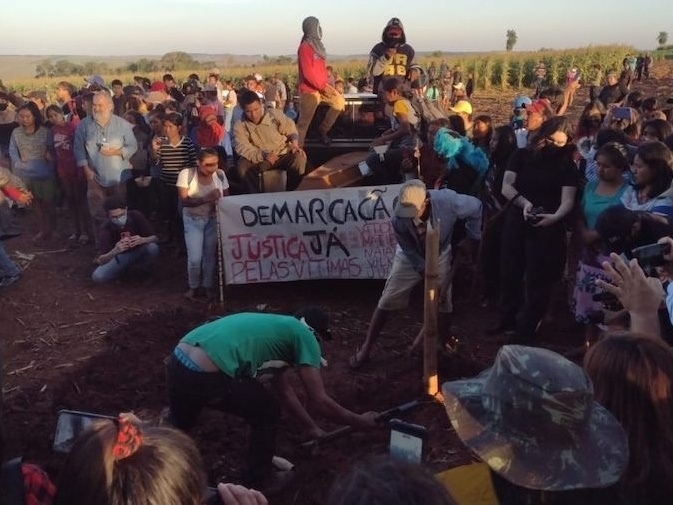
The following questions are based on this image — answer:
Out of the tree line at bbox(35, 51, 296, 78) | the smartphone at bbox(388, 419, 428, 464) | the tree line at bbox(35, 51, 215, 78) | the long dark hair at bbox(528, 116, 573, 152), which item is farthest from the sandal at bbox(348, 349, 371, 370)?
the tree line at bbox(35, 51, 215, 78)

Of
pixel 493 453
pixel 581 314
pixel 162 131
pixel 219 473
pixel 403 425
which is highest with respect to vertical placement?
pixel 162 131

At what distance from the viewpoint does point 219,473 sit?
4.39m

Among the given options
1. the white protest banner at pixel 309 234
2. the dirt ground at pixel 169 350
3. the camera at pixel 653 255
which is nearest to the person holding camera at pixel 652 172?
the camera at pixel 653 255

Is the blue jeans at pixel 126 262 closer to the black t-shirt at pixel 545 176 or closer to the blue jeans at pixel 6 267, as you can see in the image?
the blue jeans at pixel 6 267

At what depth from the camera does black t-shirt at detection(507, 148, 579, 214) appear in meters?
5.57

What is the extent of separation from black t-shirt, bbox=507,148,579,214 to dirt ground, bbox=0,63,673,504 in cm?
141

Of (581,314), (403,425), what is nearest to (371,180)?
(581,314)

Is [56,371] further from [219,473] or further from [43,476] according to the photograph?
[43,476]

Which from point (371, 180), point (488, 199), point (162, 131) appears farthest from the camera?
point (162, 131)

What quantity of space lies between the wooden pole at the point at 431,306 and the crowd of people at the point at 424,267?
A: 0.57 meters

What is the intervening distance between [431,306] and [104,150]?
18.9 ft

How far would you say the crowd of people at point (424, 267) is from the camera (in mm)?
1990

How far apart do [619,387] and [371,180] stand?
5.80 metres

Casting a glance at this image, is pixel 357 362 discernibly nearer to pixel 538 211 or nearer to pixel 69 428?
pixel 538 211
